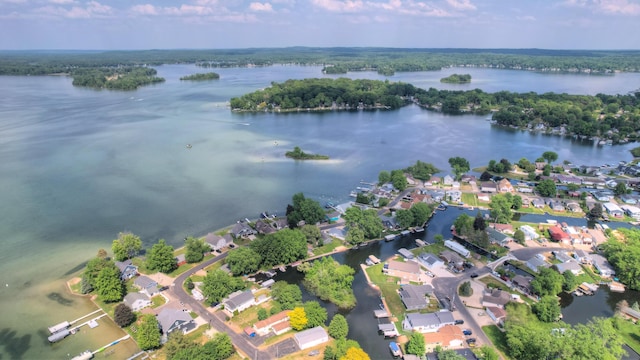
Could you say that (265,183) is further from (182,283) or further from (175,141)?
(175,141)

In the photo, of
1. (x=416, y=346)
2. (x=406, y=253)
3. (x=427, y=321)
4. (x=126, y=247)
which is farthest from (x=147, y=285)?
(x=406, y=253)

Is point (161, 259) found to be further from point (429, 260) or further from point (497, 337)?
point (497, 337)

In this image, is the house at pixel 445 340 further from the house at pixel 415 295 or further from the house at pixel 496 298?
the house at pixel 496 298

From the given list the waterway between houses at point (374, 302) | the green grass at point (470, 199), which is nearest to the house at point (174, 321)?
the waterway between houses at point (374, 302)

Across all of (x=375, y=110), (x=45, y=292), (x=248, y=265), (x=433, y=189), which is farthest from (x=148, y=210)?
(x=375, y=110)

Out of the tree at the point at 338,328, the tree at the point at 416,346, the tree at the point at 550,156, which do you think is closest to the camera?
the tree at the point at 416,346

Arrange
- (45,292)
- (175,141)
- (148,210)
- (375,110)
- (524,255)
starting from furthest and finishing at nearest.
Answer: (375,110)
(175,141)
(148,210)
(524,255)
(45,292)
